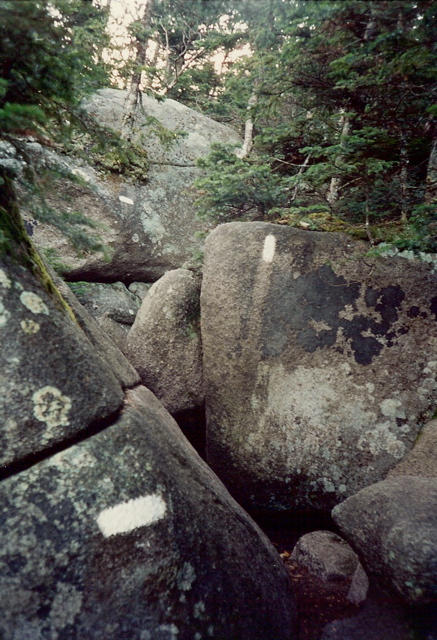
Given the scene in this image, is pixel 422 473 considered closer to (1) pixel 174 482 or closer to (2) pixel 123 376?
(1) pixel 174 482

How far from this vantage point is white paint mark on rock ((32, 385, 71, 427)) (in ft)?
7.62

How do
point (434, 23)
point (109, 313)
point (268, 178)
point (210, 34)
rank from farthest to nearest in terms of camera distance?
point (109, 313), point (268, 178), point (210, 34), point (434, 23)

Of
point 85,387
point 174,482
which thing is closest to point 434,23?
point 85,387

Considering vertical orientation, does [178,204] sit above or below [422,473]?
above

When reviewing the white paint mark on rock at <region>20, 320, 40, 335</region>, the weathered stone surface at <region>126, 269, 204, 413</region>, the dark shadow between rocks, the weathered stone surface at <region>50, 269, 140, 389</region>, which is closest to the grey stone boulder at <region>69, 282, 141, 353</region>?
the weathered stone surface at <region>126, 269, 204, 413</region>

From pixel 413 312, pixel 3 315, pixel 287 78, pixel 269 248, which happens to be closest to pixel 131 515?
pixel 3 315

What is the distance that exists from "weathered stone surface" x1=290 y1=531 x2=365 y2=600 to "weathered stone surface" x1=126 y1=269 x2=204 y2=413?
87.6 inches

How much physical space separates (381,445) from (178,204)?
734 centimetres

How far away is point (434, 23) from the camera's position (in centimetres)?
203

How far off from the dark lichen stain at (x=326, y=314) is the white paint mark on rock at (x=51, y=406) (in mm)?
2724

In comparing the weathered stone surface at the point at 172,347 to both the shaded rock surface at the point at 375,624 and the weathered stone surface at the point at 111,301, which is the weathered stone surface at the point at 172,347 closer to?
the weathered stone surface at the point at 111,301

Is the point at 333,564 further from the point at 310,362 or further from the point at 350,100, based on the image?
the point at 350,100

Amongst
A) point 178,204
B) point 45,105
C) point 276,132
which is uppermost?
point 276,132

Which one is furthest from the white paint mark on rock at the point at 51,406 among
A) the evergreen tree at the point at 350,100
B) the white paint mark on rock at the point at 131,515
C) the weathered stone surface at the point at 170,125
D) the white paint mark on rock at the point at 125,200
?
the weathered stone surface at the point at 170,125
